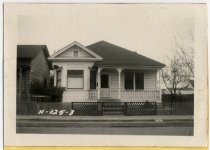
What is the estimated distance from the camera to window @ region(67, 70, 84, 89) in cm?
1452

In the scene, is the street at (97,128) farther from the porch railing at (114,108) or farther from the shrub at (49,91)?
the shrub at (49,91)

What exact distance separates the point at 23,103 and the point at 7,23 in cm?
165

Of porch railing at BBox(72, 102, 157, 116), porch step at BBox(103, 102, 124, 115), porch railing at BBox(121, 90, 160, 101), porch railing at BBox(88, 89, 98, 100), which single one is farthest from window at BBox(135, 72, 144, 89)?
porch step at BBox(103, 102, 124, 115)

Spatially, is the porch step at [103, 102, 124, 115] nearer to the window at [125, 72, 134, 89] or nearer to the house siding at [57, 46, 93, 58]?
the house siding at [57, 46, 93, 58]

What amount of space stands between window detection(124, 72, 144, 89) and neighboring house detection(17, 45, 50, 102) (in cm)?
252

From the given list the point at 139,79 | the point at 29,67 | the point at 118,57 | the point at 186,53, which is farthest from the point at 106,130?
the point at 139,79

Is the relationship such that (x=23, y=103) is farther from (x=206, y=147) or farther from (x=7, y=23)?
(x=206, y=147)

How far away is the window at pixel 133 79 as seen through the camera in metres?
15.3

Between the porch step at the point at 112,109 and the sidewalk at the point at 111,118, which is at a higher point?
the porch step at the point at 112,109

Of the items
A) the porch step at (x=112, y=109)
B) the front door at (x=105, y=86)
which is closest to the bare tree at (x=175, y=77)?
the porch step at (x=112, y=109)

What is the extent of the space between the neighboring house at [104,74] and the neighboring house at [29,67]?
0.28 m

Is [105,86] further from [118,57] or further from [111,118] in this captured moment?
[111,118]

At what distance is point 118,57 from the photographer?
14945 millimetres

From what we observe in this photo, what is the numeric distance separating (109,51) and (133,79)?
2150 millimetres
